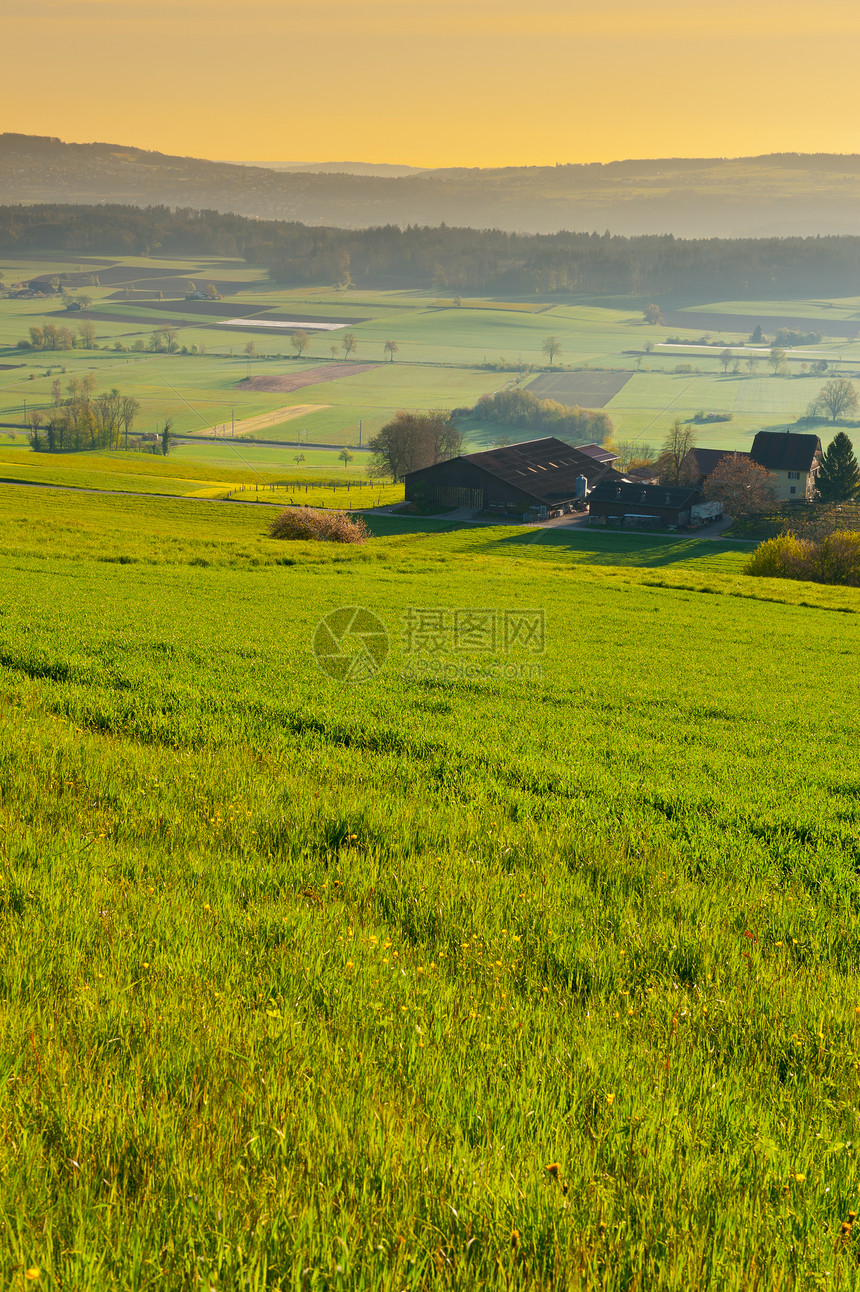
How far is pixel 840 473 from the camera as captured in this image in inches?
3917

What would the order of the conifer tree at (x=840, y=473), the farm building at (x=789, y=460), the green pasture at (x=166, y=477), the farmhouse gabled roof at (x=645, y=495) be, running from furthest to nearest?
1. the farm building at (x=789, y=460)
2. the green pasture at (x=166, y=477)
3. the conifer tree at (x=840, y=473)
4. the farmhouse gabled roof at (x=645, y=495)

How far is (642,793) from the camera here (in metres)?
9.92

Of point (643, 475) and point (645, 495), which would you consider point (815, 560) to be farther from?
point (643, 475)

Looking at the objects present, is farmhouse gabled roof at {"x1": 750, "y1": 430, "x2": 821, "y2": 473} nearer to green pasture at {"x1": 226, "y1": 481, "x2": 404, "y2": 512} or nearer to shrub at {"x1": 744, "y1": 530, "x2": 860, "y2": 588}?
shrub at {"x1": 744, "y1": 530, "x2": 860, "y2": 588}

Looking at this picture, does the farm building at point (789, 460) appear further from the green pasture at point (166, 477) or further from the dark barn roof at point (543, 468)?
the green pasture at point (166, 477)

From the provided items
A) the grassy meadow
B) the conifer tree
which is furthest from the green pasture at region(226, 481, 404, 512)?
the grassy meadow

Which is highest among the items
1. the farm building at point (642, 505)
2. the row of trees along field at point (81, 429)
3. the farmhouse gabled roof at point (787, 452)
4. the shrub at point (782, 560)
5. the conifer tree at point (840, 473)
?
the row of trees along field at point (81, 429)

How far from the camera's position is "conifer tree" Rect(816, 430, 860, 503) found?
98812mm

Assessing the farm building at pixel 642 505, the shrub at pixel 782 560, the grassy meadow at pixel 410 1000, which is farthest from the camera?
the farm building at pixel 642 505

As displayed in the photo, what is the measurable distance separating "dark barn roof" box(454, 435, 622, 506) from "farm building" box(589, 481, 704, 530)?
721 cm

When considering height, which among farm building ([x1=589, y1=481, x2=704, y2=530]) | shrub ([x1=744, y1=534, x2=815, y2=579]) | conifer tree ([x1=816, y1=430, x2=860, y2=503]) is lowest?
shrub ([x1=744, y1=534, x2=815, y2=579])

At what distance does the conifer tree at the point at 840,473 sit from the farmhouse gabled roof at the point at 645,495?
58.0ft

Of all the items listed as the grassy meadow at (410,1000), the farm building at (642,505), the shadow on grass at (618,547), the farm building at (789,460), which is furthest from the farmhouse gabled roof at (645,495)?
the grassy meadow at (410,1000)

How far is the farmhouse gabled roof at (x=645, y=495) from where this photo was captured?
95062 mm
